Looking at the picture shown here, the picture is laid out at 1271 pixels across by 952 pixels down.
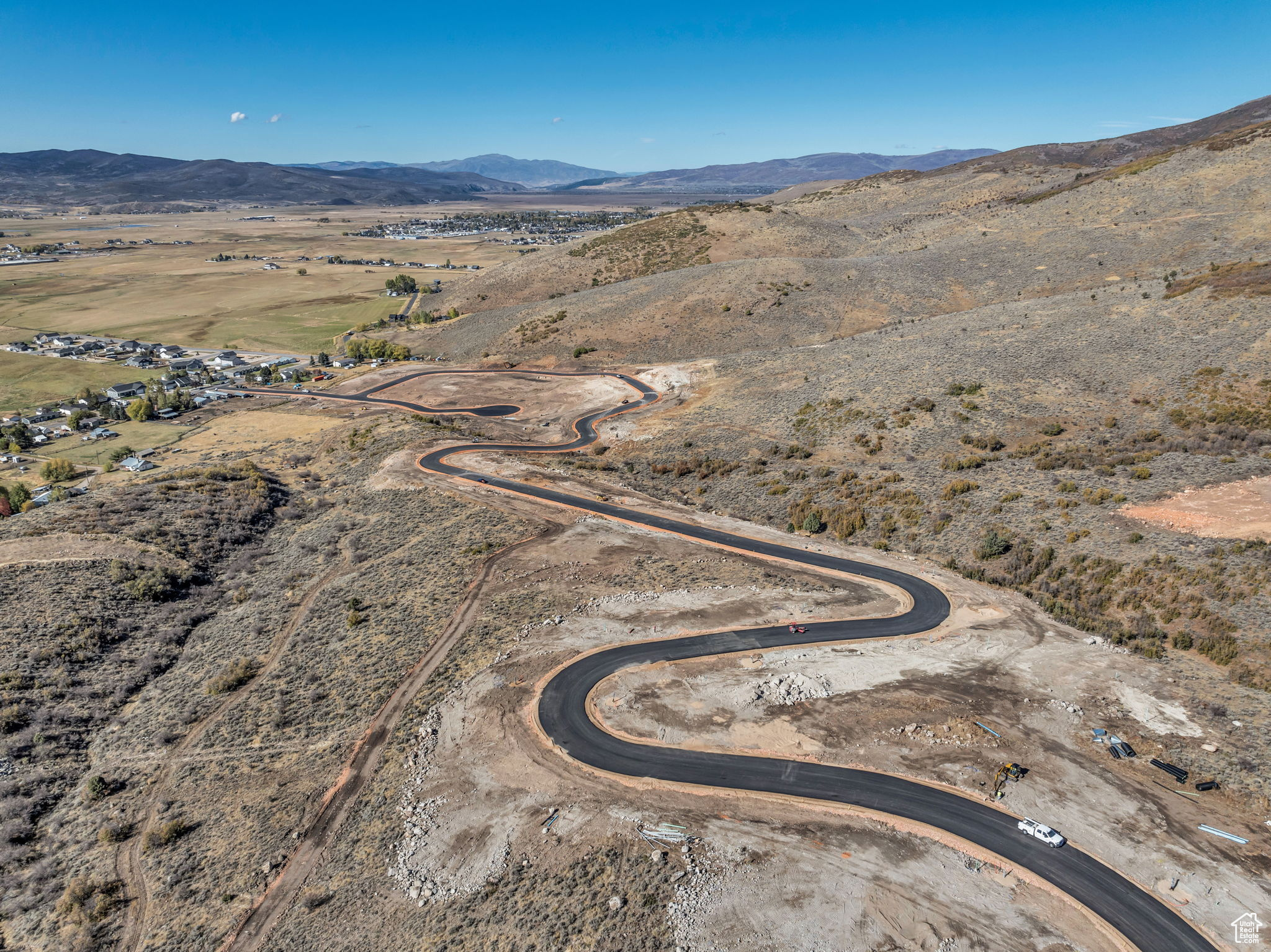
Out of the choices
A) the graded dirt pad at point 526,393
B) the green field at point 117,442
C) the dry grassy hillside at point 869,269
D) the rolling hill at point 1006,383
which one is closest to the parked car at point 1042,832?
the rolling hill at point 1006,383

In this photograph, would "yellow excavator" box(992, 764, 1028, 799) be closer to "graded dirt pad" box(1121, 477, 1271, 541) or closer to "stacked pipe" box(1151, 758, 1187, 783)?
"stacked pipe" box(1151, 758, 1187, 783)

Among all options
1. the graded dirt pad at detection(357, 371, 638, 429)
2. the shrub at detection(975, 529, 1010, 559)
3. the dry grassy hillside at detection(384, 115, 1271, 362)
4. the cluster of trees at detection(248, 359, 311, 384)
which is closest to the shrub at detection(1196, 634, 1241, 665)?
the shrub at detection(975, 529, 1010, 559)

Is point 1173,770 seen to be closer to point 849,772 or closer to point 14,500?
point 849,772

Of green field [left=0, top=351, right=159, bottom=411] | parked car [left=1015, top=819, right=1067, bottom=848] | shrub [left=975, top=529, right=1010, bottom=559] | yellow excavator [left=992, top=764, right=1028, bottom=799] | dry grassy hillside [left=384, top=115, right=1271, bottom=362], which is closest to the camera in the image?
parked car [left=1015, top=819, right=1067, bottom=848]

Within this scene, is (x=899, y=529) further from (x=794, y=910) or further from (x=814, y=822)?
(x=794, y=910)

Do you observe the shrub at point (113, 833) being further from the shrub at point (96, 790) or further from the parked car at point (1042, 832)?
the parked car at point (1042, 832)

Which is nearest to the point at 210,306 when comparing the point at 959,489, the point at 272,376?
the point at 272,376

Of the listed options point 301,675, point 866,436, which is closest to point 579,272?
point 866,436
